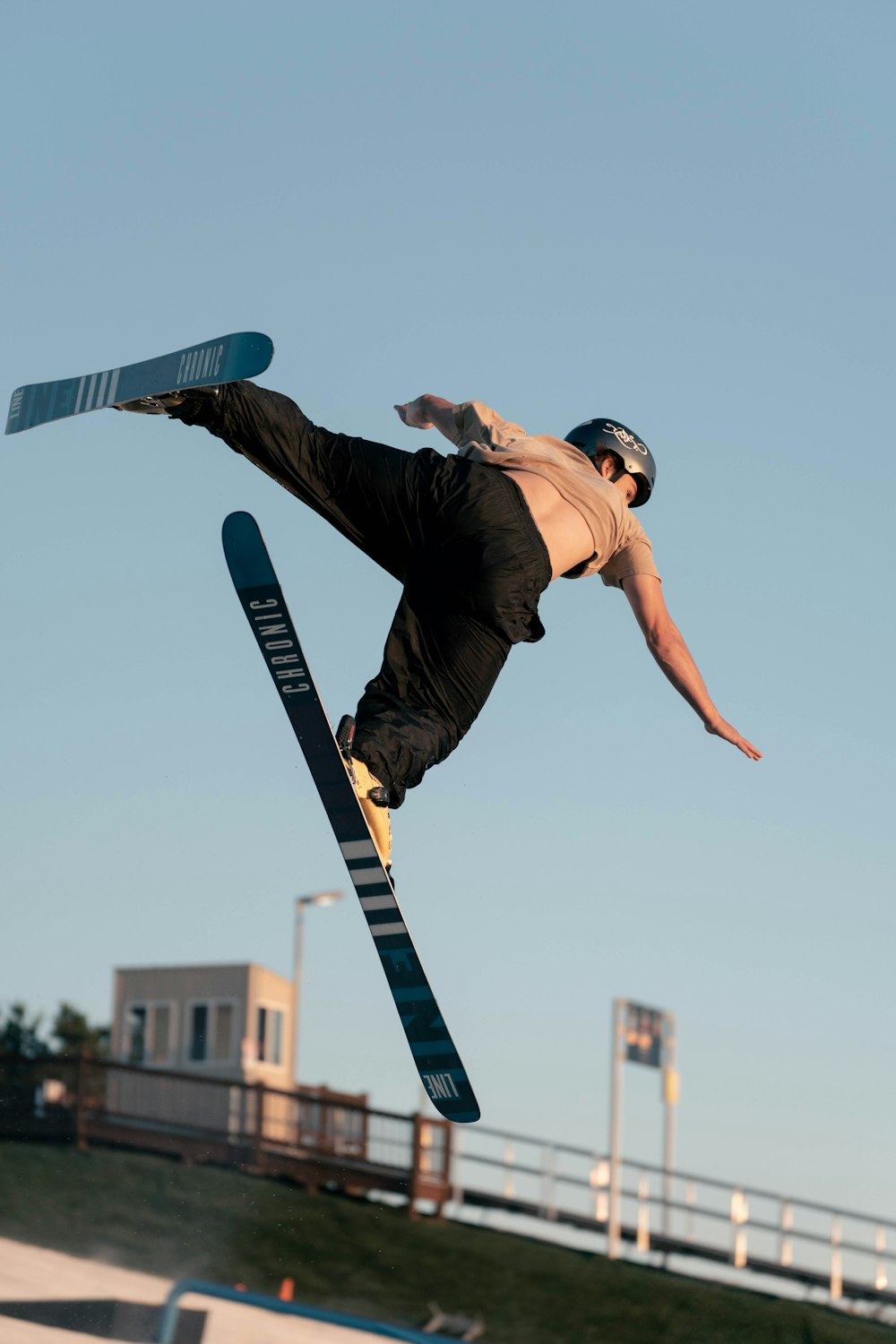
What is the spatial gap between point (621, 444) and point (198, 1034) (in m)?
30.2

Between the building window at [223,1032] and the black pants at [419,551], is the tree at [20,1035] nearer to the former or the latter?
the building window at [223,1032]

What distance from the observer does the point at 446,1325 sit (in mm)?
21453

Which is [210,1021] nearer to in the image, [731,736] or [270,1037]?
[270,1037]

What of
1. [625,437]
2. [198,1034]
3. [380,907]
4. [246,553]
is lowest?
[380,907]

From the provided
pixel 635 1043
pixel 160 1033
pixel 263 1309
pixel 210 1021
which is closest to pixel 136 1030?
pixel 160 1033

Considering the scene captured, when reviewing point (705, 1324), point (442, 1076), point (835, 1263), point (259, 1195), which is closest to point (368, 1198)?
point (259, 1195)

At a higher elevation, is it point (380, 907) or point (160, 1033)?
point (160, 1033)

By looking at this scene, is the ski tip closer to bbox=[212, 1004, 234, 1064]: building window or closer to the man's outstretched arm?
the man's outstretched arm

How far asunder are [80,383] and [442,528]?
2089 millimetres

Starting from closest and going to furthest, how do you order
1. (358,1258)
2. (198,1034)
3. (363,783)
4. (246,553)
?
(363,783)
(246,553)
(358,1258)
(198,1034)

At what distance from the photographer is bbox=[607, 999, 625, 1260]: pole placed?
24266 mm

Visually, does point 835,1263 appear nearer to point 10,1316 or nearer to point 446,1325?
Result: point 446,1325

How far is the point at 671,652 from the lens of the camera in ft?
22.5

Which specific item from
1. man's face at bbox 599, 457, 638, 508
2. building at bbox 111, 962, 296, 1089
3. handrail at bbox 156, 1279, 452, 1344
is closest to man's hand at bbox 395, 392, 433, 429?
man's face at bbox 599, 457, 638, 508
